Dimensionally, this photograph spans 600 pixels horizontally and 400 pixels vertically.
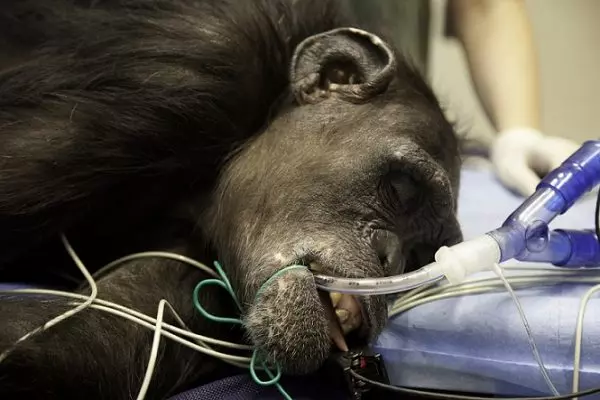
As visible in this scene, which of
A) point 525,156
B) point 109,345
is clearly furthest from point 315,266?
point 525,156

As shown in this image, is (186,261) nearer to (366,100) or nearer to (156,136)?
(156,136)

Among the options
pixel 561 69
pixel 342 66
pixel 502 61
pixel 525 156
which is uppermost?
pixel 342 66

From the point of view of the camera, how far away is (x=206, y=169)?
1.22 meters

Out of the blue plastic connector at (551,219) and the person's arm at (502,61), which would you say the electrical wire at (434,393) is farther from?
the person's arm at (502,61)

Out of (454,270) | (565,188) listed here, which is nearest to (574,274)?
(565,188)

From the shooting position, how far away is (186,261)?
1.15 meters

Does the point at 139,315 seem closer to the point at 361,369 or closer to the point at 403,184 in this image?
the point at 361,369

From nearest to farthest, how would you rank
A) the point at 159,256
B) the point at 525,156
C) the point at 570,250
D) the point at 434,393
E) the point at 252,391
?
1. the point at 434,393
2. the point at 252,391
3. the point at 570,250
4. the point at 159,256
5. the point at 525,156

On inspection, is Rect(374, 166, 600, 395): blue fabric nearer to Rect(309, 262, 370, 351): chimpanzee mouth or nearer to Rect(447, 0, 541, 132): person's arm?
Rect(309, 262, 370, 351): chimpanzee mouth

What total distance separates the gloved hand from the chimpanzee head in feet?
1.20

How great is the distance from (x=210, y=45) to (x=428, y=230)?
1.48 feet

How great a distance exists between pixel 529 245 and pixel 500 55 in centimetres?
113

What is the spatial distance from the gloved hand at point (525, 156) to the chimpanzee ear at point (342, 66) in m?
0.50

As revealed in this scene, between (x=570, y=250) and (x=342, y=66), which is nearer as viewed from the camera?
(x=570, y=250)
